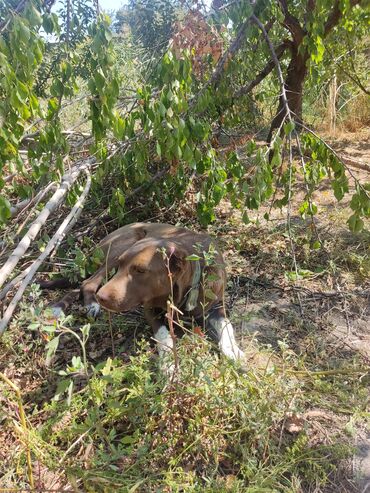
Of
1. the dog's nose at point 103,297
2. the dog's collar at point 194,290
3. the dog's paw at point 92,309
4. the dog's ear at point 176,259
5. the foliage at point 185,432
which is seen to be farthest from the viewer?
the dog's paw at point 92,309

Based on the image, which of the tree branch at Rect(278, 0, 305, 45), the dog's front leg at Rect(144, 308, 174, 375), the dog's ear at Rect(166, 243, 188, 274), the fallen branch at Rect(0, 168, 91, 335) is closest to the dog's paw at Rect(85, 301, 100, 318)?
the dog's front leg at Rect(144, 308, 174, 375)

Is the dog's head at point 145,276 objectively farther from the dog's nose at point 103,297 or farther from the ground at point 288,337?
the ground at point 288,337

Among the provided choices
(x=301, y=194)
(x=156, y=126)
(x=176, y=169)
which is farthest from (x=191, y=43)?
(x=301, y=194)

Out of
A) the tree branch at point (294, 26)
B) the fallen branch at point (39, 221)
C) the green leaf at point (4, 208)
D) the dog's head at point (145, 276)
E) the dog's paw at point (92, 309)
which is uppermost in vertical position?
the tree branch at point (294, 26)

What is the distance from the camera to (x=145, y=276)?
265 centimetres

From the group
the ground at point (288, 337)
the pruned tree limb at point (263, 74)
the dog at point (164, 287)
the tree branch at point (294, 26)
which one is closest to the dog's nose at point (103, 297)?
the dog at point (164, 287)

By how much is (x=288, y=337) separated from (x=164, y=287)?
3.17 feet

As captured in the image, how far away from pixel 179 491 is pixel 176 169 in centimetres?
223

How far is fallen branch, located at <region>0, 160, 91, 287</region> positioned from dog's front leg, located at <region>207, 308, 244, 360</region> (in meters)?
1.30

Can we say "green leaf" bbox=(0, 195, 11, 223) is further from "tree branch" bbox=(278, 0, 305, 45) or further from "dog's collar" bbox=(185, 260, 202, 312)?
"tree branch" bbox=(278, 0, 305, 45)

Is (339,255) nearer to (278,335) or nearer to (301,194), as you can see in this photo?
(278,335)

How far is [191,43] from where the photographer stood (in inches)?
105

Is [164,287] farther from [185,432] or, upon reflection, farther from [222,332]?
[185,432]

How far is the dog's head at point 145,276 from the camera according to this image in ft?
8.44
